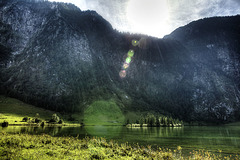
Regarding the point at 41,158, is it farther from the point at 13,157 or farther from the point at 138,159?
the point at 138,159

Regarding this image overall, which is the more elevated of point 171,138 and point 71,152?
point 71,152

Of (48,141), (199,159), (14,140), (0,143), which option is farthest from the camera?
(48,141)

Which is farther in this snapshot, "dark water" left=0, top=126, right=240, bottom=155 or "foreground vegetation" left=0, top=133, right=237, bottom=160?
"dark water" left=0, top=126, right=240, bottom=155

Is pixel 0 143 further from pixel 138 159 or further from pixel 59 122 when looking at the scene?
pixel 59 122

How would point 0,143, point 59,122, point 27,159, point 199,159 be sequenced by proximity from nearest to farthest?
point 27,159, point 199,159, point 0,143, point 59,122

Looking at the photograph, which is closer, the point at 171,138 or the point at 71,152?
the point at 71,152

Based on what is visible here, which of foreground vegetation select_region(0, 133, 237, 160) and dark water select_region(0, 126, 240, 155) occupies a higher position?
foreground vegetation select_region(0, 133, 237, 160)

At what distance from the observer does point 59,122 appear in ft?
570

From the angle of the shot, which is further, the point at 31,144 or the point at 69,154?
the point at 31,144

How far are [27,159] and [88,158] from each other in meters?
7.66

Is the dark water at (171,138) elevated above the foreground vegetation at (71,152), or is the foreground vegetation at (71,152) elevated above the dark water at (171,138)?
the foreground vegetation at (71,152)

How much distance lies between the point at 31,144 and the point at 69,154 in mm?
9857

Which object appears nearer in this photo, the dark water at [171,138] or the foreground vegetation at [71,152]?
the foreground vegetation at [71,152]

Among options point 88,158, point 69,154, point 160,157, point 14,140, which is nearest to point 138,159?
point 160,157
